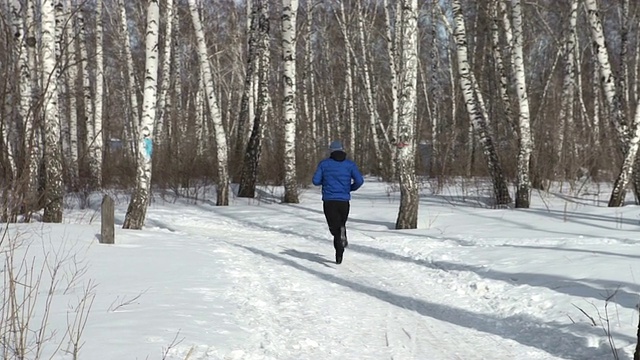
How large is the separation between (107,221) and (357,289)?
443cm

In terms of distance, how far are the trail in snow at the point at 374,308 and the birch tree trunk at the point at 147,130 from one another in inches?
69.1

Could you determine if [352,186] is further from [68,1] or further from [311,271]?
[68,1]

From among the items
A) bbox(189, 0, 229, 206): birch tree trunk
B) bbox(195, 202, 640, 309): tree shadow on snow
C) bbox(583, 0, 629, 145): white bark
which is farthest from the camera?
bbox(189, 0, 229, 206): birch tree trunk

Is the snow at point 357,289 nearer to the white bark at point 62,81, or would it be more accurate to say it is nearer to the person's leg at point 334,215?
the person's leg at point 334,215

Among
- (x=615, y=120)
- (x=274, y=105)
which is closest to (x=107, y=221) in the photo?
(x=615, y=120)

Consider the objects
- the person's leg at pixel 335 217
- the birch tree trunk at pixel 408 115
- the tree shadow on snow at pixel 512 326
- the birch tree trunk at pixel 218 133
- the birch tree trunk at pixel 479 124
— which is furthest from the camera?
the birch tree trunk at pixel 218 133

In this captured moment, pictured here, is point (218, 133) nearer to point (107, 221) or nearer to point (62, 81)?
point (107, 221)

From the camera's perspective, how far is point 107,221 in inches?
366

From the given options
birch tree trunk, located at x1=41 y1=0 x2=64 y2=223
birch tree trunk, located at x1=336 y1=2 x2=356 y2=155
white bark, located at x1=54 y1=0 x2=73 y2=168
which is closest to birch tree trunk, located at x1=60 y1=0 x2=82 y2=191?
white bark, located at x1=54 y1=0 x2=73 y2=168

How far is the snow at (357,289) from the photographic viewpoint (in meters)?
4.95

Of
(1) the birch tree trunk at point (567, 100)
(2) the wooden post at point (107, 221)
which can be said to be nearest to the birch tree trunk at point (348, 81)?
(1) the birch tree trunk at point (567, 100)

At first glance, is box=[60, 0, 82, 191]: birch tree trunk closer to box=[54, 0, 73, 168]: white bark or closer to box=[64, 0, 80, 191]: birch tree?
box=[64, 0, 80, 191]: birch tree

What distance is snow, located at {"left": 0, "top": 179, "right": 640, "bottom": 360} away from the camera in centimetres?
495

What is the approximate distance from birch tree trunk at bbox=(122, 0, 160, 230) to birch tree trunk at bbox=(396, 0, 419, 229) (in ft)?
16.3
